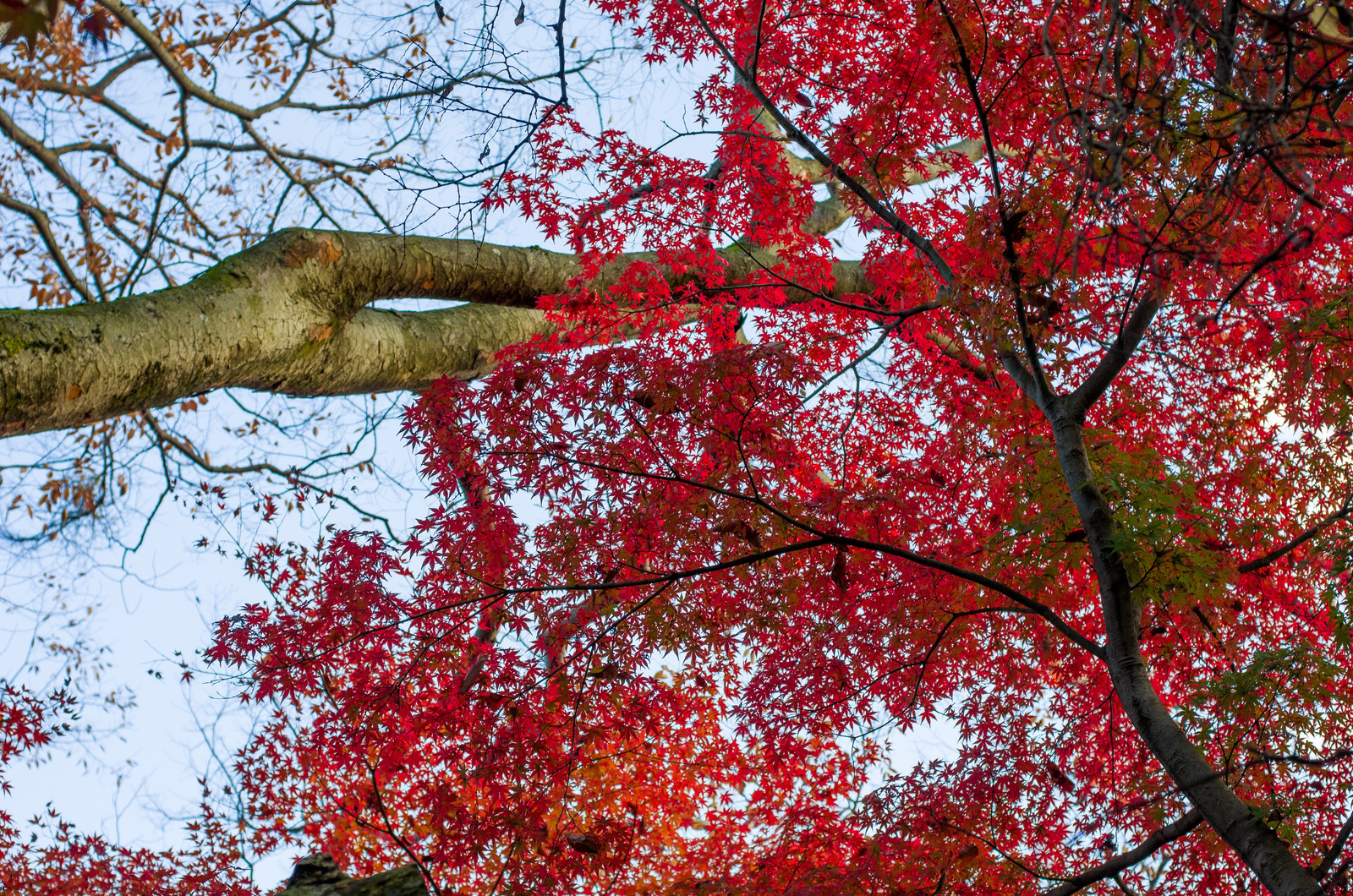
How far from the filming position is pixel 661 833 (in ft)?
25.6

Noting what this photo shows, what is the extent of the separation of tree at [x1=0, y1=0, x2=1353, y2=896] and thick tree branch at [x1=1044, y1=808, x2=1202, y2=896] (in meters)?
0.03

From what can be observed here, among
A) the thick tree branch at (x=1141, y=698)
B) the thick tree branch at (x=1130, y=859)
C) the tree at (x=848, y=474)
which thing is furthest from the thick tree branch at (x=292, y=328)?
the thick tree branch at (x=1130, y=859)

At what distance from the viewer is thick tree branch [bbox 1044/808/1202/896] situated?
4.06 metres

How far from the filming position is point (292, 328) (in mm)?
5109

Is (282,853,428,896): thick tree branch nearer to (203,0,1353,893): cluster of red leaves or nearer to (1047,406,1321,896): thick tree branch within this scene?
(203,0,1353,893): cluster of red leaves

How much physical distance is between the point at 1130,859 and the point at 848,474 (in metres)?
3.73

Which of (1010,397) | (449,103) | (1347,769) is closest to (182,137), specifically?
(449,103)

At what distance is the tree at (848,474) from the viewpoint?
12.8 feet

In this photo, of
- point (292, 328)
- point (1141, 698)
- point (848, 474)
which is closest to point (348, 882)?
point (292, 328)

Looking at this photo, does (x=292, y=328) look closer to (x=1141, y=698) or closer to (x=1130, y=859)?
(x=1141, y=698)

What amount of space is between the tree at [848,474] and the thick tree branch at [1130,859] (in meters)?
0.03

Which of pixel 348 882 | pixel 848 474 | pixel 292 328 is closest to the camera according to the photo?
pixel 348 882

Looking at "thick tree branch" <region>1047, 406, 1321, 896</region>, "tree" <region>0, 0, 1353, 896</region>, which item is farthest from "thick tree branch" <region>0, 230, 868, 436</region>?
"thick tree branch" <region>1047, 406, 1321, 896</region>

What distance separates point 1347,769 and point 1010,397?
3.05 m
